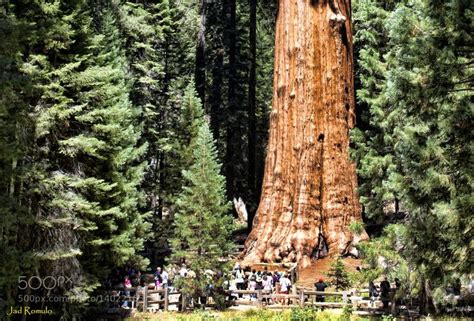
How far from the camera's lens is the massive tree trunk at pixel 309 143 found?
2012 centimetres

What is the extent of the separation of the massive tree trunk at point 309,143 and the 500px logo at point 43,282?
7.80 metres

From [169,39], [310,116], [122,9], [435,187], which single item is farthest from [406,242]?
[169,39]

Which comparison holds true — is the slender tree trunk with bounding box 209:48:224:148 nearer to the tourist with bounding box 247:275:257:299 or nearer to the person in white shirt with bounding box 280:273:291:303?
the tourist with bounding box 247:275:257:299

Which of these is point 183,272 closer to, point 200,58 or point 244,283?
point 244,283

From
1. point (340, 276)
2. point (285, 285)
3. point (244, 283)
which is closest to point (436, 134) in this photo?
point (340, 276)

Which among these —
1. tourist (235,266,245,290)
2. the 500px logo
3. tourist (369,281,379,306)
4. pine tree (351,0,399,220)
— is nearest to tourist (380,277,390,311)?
tourist (369,281,379,306)

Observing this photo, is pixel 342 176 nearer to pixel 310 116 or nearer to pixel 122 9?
pixel 310 116

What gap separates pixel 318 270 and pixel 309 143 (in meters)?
4.44

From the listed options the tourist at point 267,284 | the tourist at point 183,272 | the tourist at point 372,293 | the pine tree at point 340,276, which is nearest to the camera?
the tourist at point 372,293

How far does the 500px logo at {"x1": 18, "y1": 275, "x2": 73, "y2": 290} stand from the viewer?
1362 cm

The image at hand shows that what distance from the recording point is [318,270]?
19.0 meters

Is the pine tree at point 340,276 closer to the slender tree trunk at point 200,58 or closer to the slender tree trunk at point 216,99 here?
the slender tree trunk at point 216,99

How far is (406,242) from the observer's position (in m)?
11.3
